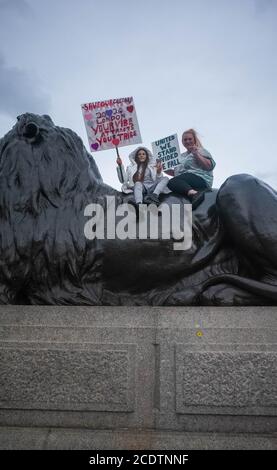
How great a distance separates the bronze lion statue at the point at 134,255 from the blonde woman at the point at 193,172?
171mm

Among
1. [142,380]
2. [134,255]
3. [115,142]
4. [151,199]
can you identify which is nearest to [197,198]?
[151,199]

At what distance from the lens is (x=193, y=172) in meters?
4.72

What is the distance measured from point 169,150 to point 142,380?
535cm

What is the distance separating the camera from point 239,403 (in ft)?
10.4

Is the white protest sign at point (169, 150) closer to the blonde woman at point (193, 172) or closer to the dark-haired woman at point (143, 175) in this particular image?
the blonde woman at point (193, 172)

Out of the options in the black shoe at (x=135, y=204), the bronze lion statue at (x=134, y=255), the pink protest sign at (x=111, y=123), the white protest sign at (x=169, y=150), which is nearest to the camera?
the bronze lion statue at (x=134, y=255)

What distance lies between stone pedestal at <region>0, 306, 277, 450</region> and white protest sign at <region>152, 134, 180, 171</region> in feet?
15.5

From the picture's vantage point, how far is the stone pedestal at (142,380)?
3.10m

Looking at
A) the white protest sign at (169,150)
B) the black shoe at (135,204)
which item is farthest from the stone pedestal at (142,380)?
the white protest sign at (169,150)

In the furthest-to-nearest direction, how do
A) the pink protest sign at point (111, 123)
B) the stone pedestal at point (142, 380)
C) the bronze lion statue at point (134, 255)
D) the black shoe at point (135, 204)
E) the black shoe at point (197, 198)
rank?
the pink protest sign at point (111, 123) < the black shoe at point (197, 198) < the black shoe at point (135, 204) < the bronze lion statue at point (134, 255) < the stone pedestal at point (142, 380)

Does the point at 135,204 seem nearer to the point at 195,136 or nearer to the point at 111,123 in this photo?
the point at 195,136

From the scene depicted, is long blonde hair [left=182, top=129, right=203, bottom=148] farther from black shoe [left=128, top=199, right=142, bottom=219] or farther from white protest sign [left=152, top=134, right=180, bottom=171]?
white protest sign [left=152, top=134, right=180, bottom=171]

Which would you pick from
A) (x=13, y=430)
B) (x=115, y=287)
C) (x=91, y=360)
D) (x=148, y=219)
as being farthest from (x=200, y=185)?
(x=13, y=430)

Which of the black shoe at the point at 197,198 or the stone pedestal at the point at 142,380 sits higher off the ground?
the black shoe at the point at 197,198
